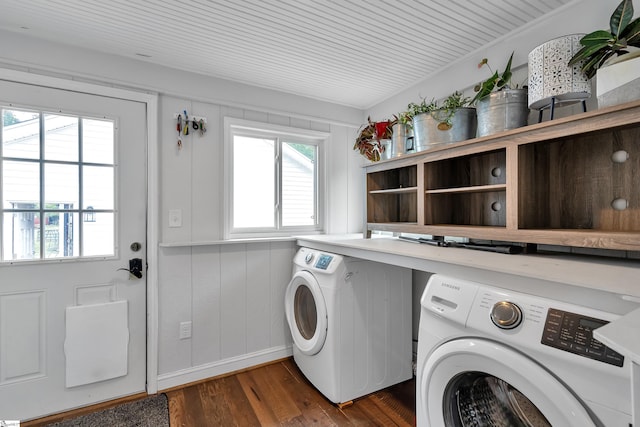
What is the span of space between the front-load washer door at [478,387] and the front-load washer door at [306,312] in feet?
2.86

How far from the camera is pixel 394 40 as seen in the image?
1754 mm

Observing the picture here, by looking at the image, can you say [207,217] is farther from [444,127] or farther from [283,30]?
[444,127]

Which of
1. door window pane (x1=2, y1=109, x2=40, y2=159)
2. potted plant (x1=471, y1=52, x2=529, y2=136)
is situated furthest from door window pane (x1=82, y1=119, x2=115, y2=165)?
potted plant (x1=471, y1=52, x2=529, y2=136)

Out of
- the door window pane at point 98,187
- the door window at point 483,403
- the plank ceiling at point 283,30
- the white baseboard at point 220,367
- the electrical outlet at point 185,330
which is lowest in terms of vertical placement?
the white baseboard at point 220,367

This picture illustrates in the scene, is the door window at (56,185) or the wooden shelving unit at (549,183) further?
the door window at (56,185)

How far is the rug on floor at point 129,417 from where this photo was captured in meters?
1.68

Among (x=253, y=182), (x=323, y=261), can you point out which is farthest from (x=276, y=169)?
(x=323, y=261)

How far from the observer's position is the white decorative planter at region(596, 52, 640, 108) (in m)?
0.99

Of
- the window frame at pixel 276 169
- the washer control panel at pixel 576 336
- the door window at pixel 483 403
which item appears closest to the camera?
the washer control panel at pixel 576 336

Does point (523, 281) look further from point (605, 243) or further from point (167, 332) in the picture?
point (167, 332)

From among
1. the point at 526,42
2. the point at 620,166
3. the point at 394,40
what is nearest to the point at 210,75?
A: the point at 394,40

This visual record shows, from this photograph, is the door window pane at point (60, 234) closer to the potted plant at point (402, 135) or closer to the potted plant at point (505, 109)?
the potted plant at point (402, 135)

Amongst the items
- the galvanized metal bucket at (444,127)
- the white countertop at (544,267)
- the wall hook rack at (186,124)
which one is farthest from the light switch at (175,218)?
the galvanized metal bucket at (444,127)

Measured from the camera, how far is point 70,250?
5.95 ft
